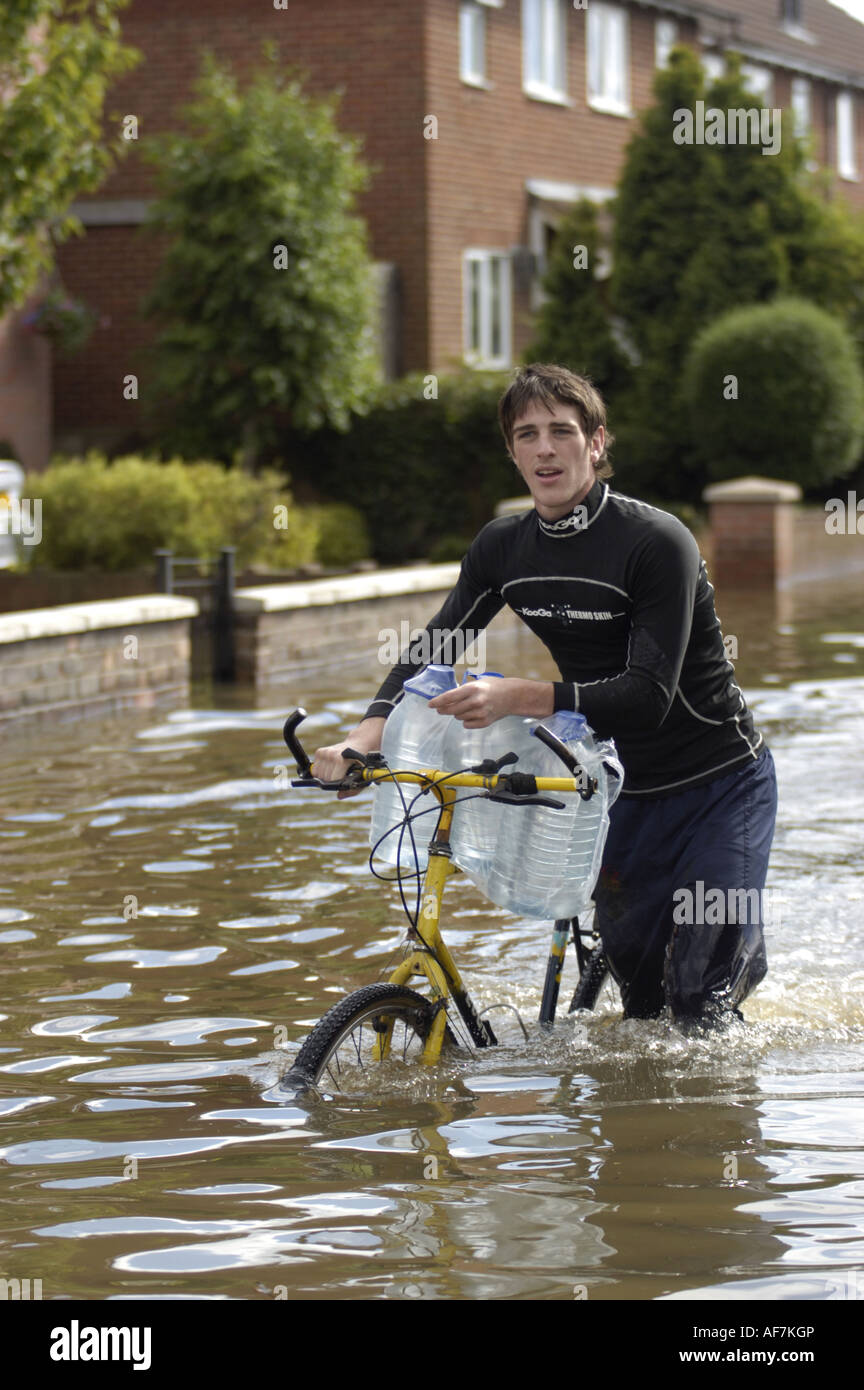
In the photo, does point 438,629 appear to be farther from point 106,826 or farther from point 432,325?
point 432,325

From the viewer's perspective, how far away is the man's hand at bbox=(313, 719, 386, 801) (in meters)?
5.14

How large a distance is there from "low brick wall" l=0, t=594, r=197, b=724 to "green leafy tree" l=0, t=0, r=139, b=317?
107 inches

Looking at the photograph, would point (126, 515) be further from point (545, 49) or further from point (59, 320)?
point (545, 49)

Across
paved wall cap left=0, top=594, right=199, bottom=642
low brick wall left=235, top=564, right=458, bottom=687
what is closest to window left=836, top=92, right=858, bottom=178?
low brick wall left=235, top=564, right=458, bottom=687

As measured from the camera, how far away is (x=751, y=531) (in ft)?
71.9

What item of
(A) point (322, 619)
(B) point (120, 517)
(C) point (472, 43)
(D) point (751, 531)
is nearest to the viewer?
(A) point (322, 619)

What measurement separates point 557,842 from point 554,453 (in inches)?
40.9

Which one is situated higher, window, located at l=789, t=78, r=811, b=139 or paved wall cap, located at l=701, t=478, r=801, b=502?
window, located at l=789, t=78, r=811, b=139

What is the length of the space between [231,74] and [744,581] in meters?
10.5

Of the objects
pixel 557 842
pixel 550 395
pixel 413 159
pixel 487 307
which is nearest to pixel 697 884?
pixel 557 842

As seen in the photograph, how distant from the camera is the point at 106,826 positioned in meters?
9.60

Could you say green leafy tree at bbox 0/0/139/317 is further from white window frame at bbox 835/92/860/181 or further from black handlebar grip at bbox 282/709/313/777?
white window frame at bbox 835/92/860/181

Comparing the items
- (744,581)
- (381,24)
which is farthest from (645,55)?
(744,581)

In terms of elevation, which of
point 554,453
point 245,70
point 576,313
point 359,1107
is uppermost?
point 245,70
